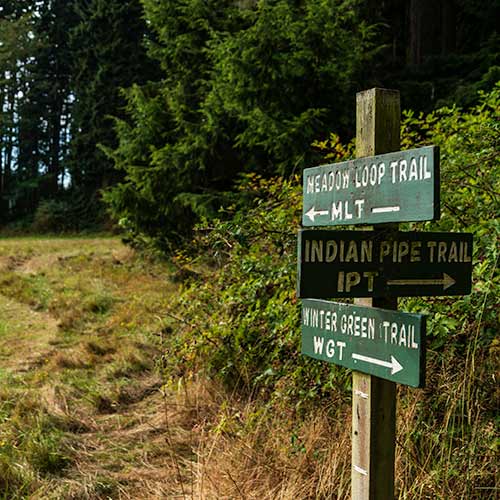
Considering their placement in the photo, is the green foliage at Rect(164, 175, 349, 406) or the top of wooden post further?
the green foliage at Rect(164, 175, 349, 406)

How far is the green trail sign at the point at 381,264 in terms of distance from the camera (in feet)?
7.14

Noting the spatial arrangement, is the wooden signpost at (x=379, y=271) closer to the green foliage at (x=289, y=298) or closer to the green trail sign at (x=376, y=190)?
the green trail sign at (x=376, y=190)

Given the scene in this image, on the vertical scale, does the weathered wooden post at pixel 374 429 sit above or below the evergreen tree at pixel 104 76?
below

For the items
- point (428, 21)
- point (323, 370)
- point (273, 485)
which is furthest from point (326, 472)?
point (428, 21)

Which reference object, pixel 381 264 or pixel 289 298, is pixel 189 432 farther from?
pixel 381 264

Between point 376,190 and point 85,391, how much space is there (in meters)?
4.05

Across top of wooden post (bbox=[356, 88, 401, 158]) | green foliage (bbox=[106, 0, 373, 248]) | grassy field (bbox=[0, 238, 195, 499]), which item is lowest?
grassy field (bbox=[0, 238, 195, 499])

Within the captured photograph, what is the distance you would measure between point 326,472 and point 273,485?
369 mm

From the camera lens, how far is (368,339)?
2.21m

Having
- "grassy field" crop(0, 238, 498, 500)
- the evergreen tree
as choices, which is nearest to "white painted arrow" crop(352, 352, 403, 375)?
"grassy field" crop(0, 238, 498, 500)

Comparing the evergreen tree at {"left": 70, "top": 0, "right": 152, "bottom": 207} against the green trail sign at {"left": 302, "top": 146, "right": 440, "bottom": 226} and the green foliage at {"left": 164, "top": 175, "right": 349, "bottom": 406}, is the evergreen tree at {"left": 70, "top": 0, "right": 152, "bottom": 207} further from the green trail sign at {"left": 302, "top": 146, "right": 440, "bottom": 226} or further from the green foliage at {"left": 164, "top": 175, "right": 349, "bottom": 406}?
the green trail sign at {"left": 302, "top": 146, "right": 440, "bottom": 226}

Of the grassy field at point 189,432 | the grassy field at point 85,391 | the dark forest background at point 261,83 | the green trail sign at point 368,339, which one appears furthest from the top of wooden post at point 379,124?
the dark forest background at point 261,83

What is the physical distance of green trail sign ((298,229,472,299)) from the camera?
7.14 feet

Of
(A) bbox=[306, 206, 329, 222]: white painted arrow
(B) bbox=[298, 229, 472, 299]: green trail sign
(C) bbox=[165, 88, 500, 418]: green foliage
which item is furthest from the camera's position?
(C) bbox=[165, 88, 500, 418]: green foliage
